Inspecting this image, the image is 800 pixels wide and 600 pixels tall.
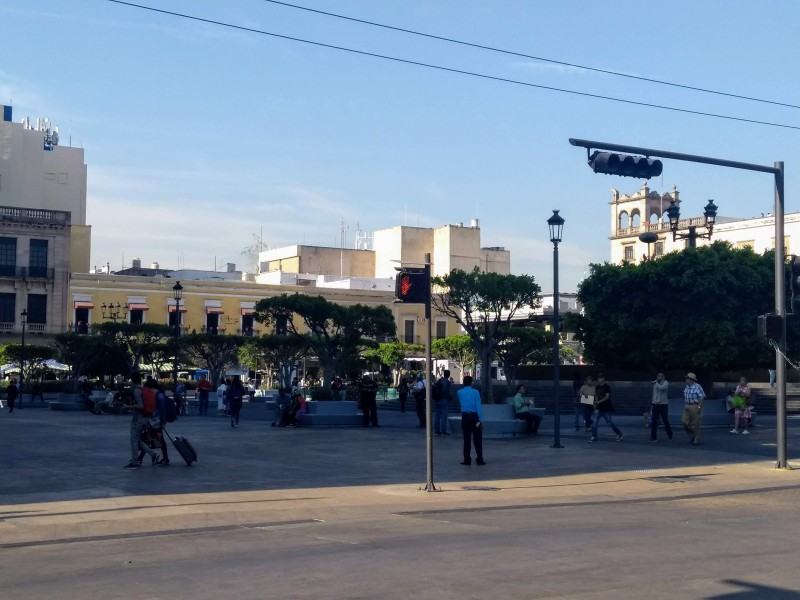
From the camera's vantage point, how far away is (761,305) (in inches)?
1687

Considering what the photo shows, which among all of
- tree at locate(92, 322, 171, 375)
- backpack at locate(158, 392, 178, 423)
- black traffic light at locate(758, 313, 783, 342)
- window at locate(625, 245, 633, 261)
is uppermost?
window at locate(625, 245, 633, 261)

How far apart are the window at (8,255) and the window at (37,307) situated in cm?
220

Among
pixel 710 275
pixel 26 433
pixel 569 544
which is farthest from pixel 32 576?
pixel 710 275

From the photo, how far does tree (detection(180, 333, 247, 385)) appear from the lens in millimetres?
59094

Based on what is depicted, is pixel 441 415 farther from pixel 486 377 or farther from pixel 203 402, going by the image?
pixel 486 377

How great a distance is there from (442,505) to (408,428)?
54.9ft

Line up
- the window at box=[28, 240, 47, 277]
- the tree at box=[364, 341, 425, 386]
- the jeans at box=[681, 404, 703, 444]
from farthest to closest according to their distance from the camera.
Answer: the tree at box=[364, 341, 425, 386], the window at box=[28, 240, 47, 277], the jeans at box=[681, 404, 703, 444]

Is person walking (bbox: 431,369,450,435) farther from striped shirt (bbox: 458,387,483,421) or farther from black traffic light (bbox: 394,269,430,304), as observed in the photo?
black traffic light (bbox: 394,269,430,304)

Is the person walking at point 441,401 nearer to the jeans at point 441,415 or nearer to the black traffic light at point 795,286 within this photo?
the jeans at point 441,415

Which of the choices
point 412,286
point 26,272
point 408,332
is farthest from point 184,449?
point 408,332

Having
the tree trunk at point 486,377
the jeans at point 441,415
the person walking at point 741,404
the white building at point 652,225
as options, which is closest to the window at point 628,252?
the white building at point 652,225

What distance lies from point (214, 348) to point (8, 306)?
18.5m

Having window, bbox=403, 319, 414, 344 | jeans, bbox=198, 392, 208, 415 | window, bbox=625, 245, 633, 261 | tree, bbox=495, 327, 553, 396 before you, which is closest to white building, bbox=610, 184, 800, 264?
window, bbox=625, 245, 633, 261

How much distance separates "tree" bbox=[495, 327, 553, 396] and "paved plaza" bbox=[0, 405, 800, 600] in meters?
31.0
